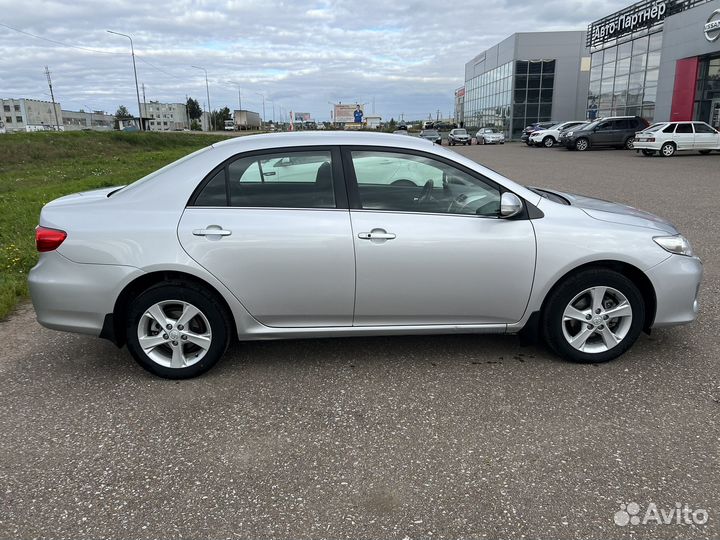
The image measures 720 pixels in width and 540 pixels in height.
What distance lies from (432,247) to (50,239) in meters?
2.50

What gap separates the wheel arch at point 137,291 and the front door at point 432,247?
1.01 m

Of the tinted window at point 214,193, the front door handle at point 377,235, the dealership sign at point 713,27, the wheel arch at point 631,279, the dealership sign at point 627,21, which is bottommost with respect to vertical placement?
the wheel arch at point 631,279

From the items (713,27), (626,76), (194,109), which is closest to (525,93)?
(626,76)

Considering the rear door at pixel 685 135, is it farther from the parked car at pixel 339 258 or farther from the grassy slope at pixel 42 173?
the parked car at pixel 339 258

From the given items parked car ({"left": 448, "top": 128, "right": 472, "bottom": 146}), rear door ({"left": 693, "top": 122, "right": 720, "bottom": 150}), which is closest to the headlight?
rear door ({"left": 693, "top": 122, "right": 720, "bottom": 150})

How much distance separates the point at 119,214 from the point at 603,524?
328cm

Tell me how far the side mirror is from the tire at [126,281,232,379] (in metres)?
1.98

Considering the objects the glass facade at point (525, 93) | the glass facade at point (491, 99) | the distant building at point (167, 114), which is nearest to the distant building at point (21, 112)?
the distant building at point (167, 114)

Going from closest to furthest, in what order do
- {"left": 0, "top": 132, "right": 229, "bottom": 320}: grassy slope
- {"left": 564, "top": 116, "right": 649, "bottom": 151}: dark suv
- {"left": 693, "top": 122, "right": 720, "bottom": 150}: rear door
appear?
1. {"left": 0, "top": 132, "right": 229, "bottom": 320}: grassy slope
2. {"left": 693, "top": 122, "right": 720, "bottom": 150}: rear door
3. {"left": 564, "top": 116, "right": 649, "bottom": 151}: dark suv

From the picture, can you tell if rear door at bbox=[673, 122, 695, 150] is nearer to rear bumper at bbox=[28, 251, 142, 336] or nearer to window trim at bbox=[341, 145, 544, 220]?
window trim at bbox=[341, 145, 544, 220]

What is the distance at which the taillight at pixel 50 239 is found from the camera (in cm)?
361

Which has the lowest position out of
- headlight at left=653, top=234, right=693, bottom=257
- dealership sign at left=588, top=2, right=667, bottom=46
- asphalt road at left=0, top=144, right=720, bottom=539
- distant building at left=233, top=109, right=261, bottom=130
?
asphalt road at left=0, top=144, right=720, bottom=539

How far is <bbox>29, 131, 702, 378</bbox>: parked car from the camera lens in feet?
11.8

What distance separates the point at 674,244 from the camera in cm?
388
